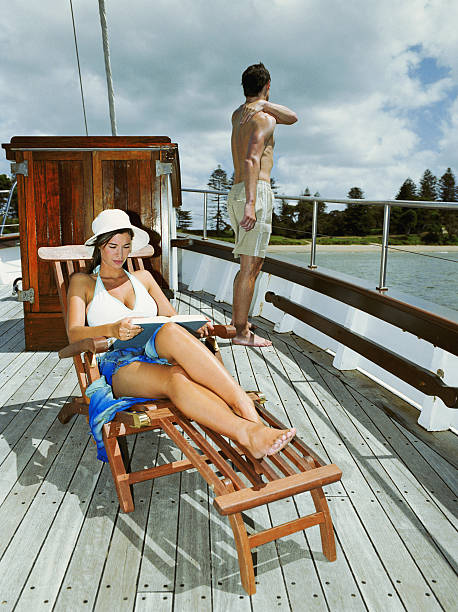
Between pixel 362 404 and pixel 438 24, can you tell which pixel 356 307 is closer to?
pixel 362 404

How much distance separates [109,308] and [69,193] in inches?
70.0

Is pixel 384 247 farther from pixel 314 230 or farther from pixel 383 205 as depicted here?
pixel 314 230

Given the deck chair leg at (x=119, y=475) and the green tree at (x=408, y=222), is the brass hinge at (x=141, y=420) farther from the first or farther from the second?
the green tree at (x=408, y=222)

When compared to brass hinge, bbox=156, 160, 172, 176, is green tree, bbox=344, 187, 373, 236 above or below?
below

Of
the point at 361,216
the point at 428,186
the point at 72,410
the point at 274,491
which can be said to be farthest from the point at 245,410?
the point at 428,186

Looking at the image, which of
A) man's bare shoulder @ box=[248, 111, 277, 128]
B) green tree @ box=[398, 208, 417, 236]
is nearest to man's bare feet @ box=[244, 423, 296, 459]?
man's bare shoulder @ box=[248, 111, 277, 128]

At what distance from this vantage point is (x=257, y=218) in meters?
3.53

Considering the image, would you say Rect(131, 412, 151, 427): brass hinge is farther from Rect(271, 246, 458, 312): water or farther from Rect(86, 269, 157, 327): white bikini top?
Rect(271, 246, 458, 312): water

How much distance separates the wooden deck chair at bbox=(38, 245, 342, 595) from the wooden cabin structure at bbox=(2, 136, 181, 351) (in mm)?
1716

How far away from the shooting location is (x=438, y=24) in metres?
132

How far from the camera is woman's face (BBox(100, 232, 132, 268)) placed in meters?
2.26

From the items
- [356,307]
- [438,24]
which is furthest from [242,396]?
[438,24]

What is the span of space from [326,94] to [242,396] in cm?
13487

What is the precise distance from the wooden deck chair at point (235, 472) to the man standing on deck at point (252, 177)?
1.44m
